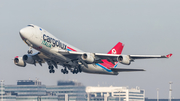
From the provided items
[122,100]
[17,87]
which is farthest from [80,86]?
[122,100]

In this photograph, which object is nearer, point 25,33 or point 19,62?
point 25,33

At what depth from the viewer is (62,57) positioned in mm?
55938

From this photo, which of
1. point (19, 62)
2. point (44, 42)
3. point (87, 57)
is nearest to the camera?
point (44, 42)

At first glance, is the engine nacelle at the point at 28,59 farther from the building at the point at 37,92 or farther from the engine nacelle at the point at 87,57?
the building at the point at 37,92

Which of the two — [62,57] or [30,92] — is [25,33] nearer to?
[62,57]

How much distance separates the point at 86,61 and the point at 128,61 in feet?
22.6

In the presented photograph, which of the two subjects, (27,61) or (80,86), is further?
(80,86)

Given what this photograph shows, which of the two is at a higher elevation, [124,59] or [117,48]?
[117,48]

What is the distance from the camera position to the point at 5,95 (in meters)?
125

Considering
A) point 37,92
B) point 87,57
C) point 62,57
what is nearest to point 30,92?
point 37,92

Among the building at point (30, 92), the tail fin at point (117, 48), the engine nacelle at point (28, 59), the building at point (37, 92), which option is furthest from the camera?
the building at point (30, 92)

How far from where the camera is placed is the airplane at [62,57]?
2090 inches

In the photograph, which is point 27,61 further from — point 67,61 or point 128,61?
point 128,61

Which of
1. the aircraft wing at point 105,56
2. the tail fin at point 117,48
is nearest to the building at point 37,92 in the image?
the tail fin at point 117,48
